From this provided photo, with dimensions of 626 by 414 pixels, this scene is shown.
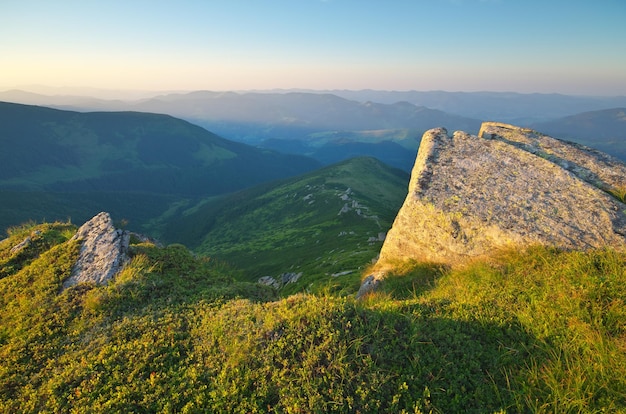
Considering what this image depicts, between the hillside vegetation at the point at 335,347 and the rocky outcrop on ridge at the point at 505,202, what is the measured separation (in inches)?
59.4

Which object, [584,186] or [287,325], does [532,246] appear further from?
[287,325]

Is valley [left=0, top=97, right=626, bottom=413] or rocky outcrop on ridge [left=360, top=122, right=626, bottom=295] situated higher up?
rocky outcrop on ridge [left=360, top=122, right=626, bottom=295]

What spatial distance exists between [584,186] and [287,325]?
52.6 ft

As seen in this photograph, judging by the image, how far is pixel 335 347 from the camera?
26.9ft

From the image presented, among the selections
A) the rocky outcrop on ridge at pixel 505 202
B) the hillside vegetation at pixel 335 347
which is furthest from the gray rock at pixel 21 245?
the rocky outcrop on ridge at pixel 505 202

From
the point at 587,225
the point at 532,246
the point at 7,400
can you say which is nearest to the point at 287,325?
the point at 7,400

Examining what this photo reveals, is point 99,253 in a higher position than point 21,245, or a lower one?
higher

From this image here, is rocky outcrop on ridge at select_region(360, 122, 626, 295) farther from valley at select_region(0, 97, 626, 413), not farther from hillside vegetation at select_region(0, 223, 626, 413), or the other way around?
hillside vegetation at select_region(0, 223, 626, 413)

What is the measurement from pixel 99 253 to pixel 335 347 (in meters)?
12.8

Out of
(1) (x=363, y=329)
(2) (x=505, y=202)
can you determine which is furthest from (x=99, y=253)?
(2) (x=505, y=202)

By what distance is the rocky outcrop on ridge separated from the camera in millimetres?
13297

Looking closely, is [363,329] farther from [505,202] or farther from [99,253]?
[99,253]

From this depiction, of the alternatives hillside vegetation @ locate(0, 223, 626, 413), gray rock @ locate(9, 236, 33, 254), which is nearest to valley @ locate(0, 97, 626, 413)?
hillside vegetation @ locate(0, 223, 626, 413)

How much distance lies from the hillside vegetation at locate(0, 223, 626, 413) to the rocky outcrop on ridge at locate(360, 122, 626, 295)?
59.4 inches
